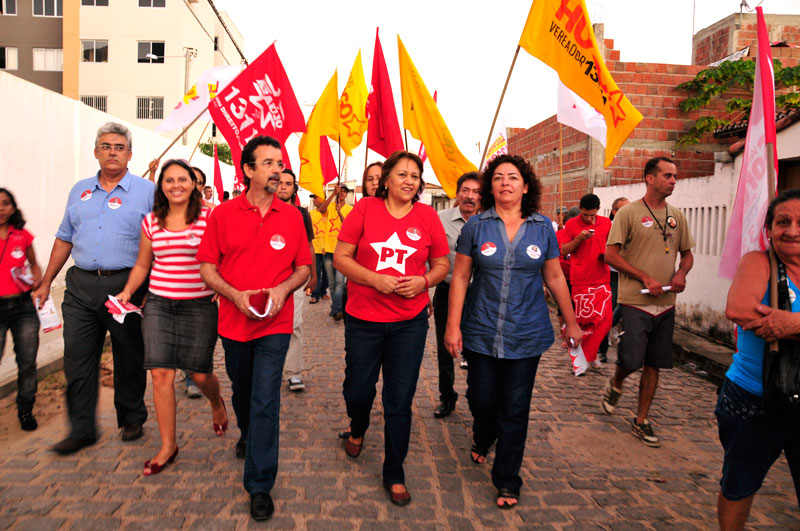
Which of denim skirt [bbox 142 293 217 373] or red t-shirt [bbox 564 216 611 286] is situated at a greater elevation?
red t-shirt [bbox 564 216 611 286]

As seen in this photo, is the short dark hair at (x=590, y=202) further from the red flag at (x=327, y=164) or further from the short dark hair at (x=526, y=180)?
the red flag at (x=327, y=164)

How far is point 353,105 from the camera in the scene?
8453mm

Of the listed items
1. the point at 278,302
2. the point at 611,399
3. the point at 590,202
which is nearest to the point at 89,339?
the point at 278,302

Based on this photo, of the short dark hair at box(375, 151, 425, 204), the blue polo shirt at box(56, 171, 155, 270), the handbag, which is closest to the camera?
the handbag

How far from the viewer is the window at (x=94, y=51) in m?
34.3

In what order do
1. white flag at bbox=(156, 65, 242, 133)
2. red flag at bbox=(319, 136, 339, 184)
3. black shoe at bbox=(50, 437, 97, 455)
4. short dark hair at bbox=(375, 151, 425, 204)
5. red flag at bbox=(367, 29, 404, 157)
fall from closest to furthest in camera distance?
short dark hair at bbox=(375, 151, 425, 204), black shoe at bbox=(50, 437, 97, 455), red flag at bbox=(367, 29, 404, 157), white flag at bbox=(156, 65, 242, 133), red flag at bbox=(319, 136, 339, 184)

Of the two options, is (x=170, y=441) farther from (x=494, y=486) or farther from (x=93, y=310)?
(x=494, y=486)

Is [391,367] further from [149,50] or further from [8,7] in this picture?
[8,7]

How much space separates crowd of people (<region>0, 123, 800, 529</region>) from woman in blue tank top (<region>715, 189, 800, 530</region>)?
0.01 m

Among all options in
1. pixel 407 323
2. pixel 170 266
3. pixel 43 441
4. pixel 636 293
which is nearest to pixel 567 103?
pixel 636 293

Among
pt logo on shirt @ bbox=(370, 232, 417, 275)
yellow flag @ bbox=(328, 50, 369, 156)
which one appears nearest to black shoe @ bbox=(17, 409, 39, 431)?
pt logo on shirt @ bbox=(370, 232, 417, 275)

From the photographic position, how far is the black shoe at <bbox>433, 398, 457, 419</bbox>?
16.2 ft

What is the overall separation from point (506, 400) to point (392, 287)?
1.00 meters

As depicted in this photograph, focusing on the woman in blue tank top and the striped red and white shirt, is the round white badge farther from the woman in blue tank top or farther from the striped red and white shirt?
the striped red and white shirt
